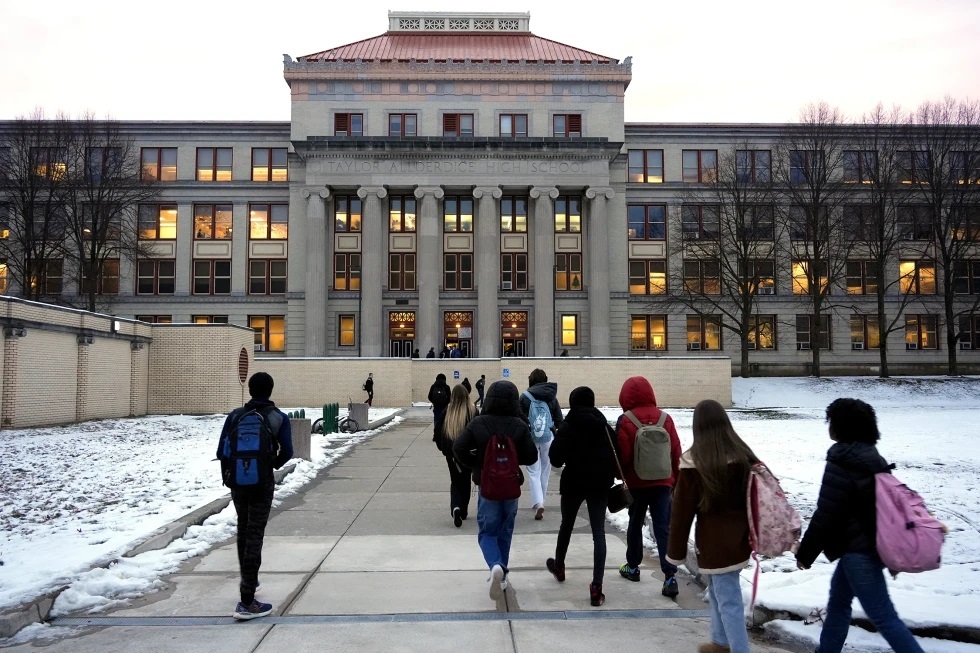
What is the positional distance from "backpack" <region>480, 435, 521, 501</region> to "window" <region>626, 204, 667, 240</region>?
48136 mm

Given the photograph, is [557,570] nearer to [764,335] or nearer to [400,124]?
[400,124]

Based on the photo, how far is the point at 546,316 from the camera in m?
48.9

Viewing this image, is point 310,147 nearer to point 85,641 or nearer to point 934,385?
point 934,385

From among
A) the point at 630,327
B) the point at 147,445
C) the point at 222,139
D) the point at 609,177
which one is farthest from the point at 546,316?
the point at 147,445

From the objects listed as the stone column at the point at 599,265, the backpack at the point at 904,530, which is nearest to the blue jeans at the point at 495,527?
the backpack at the point at 904,530

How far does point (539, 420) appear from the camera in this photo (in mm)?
9719

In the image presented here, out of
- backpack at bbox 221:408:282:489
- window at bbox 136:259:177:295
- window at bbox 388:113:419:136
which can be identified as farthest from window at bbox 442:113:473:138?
backpack at bbox 221:408:282:489

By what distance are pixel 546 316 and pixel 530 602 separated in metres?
42.8

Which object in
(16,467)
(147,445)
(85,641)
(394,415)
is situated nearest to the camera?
(85,641)

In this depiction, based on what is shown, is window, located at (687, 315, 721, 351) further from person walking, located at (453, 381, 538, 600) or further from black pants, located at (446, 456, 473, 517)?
person walking, located at (453, 381, 538, 600)

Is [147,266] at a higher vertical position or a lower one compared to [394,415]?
higher

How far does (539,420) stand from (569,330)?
41.5 m

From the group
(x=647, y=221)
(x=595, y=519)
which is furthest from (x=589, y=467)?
(x=647, y=221)

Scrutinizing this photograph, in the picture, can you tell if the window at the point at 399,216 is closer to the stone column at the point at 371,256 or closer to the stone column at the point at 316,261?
the stone column at the point at 371,256
